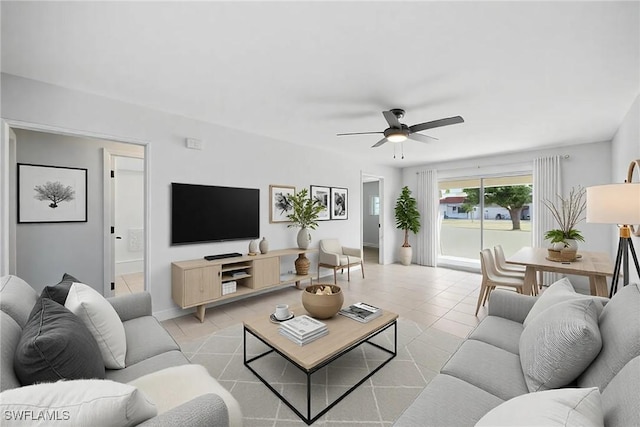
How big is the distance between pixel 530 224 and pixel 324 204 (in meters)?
4.02

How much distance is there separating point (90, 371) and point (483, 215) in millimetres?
6505

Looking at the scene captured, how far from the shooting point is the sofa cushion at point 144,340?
1592 millimetres

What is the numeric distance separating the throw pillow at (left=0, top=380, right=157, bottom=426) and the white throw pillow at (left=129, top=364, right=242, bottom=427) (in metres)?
0.36

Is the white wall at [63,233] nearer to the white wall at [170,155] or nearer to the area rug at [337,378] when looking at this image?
the white wall at [170,155]

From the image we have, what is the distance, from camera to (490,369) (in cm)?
143

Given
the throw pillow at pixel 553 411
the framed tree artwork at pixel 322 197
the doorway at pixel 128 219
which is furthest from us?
the doorway at pixel 128 219

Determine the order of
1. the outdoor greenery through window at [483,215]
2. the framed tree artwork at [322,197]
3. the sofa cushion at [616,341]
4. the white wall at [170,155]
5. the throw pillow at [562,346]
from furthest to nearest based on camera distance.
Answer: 1. the outdoor greenery through window at [483,215]
2. the framed tree artwork at [322,197]
3. the white wall at [170,155]
4. the throw pillow at [562,346]
5. the sofa cushion at [616,341]

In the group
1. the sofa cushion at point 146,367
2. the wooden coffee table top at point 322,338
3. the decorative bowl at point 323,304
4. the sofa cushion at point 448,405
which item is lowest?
the wooden coffee table top at point 322,338

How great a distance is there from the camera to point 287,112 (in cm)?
310

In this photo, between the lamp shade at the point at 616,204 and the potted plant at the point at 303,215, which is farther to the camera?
the potted plant at the point at 303,215

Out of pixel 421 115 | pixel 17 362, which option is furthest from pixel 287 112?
pixel 17 362

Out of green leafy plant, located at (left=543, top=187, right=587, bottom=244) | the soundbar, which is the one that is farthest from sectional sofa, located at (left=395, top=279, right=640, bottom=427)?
green leafy plant, located at (left=543, top=187, right=587, bottom=244)

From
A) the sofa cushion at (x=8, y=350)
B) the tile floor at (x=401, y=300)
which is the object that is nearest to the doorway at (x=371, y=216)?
the tile floor at (x=401, y=300)

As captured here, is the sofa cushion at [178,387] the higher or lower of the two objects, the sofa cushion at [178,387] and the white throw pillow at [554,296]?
the lower
